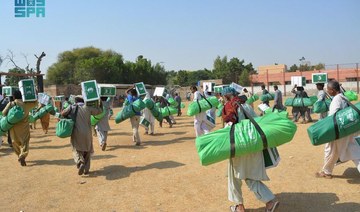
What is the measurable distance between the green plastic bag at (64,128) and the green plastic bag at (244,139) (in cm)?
373

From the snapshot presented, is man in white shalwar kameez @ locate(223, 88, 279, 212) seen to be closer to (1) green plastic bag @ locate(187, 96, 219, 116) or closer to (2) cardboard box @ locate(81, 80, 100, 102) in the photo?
(2) cardboard box @ locate(81, 80, 100, 102)

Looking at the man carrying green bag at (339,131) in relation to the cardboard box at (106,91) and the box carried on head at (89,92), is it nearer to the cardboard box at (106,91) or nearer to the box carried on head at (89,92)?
the box carried on head at (89,92)

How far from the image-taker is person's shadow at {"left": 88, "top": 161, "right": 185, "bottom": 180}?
7.58 metres

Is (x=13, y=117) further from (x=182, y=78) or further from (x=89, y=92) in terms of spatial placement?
(x=182, y=78)

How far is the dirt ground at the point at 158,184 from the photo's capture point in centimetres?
549

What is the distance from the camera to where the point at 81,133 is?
752 cm

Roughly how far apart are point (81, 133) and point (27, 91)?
2.32 metres

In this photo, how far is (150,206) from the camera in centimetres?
558

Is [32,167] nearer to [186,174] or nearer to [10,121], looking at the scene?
[10,121]

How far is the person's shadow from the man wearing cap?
13.3 inches

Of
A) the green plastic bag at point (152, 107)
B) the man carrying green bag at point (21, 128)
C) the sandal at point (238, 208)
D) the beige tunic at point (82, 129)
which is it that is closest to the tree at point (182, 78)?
the green plastic bag at point (152, 107)

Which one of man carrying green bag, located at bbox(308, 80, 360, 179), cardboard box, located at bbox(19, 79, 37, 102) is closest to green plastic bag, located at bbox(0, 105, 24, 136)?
cardboard box, located at bbox(19, 79, 37, 102)

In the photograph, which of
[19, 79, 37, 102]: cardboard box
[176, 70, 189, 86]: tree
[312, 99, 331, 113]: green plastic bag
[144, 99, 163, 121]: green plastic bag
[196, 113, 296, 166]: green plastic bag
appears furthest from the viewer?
[176, 70, 189, 86]: tree

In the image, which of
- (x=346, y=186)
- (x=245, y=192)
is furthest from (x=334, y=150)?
(x=245, y=192)
